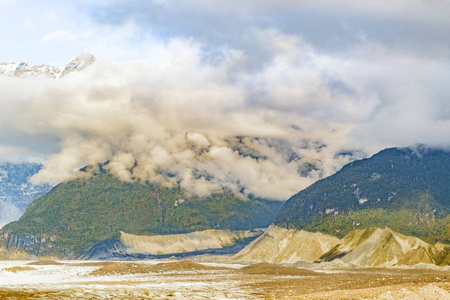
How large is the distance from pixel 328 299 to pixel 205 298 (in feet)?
106

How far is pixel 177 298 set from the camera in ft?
329

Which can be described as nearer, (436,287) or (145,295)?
(436,287)

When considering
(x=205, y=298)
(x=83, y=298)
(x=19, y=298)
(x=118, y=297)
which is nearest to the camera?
(x=19, y=298)

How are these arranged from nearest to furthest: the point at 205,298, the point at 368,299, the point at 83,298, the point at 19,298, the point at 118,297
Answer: the point at 368,299
the point at 19,298
the point at 83,298
the point at 118,297
the point at 205,298

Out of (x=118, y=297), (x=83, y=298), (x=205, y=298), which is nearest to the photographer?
(x=83, y=298)

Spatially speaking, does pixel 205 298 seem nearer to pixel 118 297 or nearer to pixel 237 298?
pixel 237 298

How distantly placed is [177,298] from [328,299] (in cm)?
3460

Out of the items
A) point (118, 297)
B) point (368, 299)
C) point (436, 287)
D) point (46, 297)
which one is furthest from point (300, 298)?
point (46, 297)

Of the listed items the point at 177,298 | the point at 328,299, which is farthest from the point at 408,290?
the point at 177,298

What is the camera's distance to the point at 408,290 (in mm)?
75750

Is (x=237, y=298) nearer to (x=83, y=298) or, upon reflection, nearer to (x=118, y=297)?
(x=118, y=297)

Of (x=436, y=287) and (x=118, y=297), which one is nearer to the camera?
(x=436, y=287)

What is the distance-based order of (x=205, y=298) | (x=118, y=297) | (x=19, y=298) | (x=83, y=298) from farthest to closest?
1. (x=205, y=298)
2. (x=118, y=297)
3. (x=83, y=298)
4. (x=19, y=298)

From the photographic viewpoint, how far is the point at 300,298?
274ft
